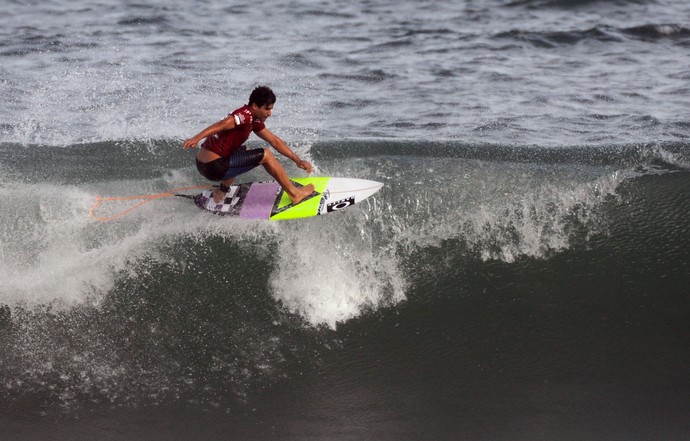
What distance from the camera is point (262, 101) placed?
6.68m

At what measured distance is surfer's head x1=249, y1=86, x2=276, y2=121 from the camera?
666 centimetres

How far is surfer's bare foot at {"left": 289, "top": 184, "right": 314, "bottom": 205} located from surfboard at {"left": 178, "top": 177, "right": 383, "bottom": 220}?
3 cm

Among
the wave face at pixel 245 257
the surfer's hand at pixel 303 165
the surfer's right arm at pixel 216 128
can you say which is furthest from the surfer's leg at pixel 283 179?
the surfer's right arm at pixel 216 128

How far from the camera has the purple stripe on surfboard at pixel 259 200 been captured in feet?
24.3

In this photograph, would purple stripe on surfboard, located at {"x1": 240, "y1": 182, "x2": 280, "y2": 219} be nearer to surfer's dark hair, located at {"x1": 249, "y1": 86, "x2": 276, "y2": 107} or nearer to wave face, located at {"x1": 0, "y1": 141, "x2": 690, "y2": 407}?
wave face, located at {"x1": 0, "y1": 141, "x2": 690, "y2": 407}

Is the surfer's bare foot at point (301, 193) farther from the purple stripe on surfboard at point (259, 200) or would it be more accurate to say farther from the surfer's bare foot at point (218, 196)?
the surfer's bare foot at point (218, 196)

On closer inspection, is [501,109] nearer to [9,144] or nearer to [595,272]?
[595,272]

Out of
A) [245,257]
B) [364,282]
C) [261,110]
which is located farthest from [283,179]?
[364,282]

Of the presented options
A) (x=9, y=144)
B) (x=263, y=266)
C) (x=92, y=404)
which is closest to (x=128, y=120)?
(x=9, y=144)

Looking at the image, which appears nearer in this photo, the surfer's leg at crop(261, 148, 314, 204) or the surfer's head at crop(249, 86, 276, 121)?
the surfer's head at crop(249, 86, 276, 121)

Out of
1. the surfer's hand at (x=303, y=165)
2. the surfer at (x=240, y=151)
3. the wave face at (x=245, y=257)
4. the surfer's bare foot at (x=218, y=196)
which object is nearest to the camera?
the wave face at (x=245, y=257)

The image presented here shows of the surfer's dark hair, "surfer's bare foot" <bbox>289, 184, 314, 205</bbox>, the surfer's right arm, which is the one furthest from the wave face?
the surfer's dark hair

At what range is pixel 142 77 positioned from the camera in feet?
43.7

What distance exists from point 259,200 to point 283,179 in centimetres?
45
